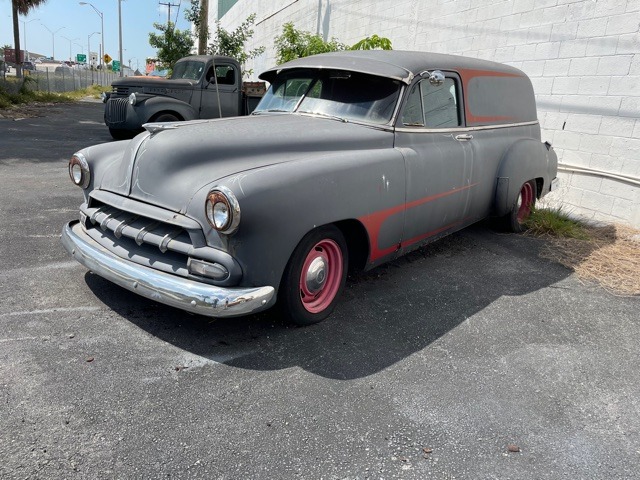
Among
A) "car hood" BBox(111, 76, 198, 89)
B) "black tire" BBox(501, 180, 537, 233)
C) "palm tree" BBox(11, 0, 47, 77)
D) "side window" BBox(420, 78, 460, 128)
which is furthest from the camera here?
"palm tree" BBox(11, 0, 47, 77)

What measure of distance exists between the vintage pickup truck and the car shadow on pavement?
7041mm

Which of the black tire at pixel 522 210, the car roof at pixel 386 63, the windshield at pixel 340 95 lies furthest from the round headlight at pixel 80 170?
the black tire at pixel 522 210

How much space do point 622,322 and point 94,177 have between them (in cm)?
396

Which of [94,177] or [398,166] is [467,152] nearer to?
[398,166]

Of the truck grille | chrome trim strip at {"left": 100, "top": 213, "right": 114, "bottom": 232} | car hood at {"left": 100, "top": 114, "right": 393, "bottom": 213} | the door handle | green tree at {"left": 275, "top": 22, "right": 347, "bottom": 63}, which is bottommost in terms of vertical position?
chrome trim strip at {"left": 100, "top": 213, "right": 114, "bottom": 232}

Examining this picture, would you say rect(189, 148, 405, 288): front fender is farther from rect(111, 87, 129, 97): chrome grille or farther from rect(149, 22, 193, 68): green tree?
rect(149, 22, 193, 68): green tree

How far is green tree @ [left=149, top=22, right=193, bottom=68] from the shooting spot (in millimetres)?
18484

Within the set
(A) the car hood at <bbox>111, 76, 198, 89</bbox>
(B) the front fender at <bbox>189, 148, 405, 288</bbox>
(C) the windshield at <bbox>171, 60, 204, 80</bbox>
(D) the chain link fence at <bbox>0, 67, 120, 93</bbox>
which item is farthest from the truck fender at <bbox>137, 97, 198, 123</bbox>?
(D) the chain link fence at <bbox>0, 67, 120, 93</bbox>

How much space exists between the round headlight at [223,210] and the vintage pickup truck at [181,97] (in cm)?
797

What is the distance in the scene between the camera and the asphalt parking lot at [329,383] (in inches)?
86.5

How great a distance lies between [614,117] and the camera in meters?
6.00

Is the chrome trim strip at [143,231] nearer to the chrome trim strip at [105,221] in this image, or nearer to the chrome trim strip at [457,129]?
the chrome trim strip at [105,221]

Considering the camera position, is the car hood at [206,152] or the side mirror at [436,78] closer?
the car hood at [206,152]

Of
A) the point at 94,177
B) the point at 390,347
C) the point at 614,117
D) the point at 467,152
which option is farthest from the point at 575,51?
the point at 94,177
